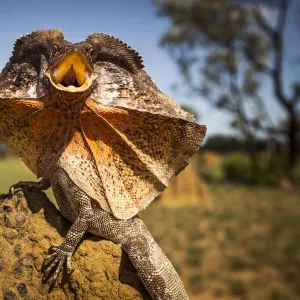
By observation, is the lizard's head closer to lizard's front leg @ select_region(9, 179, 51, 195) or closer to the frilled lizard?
the frilled lizard

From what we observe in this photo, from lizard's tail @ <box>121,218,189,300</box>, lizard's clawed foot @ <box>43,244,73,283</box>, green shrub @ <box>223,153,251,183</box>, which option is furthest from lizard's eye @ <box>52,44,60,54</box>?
green shrub @ <box>223,153,251,183</box>

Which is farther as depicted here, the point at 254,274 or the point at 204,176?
the point at 204,176

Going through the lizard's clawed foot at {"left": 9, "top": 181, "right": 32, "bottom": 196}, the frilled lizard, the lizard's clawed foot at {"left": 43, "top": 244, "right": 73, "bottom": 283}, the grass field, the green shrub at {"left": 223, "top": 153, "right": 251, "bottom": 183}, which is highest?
the green shrub at {"left": 223, "top": 153, "right": 251, "bottom": 183}

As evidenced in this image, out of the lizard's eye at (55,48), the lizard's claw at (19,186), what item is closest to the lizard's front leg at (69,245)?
the lizard's claw at (19,186)

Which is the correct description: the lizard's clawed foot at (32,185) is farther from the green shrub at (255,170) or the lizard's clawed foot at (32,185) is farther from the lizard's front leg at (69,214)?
the green shrub at (255,170)

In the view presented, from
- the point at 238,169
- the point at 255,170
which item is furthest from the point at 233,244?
the point at 238,169

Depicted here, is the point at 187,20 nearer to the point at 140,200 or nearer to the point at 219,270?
the point at 219,270

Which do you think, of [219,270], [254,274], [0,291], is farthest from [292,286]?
[0,291]

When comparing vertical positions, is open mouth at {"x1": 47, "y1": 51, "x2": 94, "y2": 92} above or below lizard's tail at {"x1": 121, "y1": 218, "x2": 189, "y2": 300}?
above
